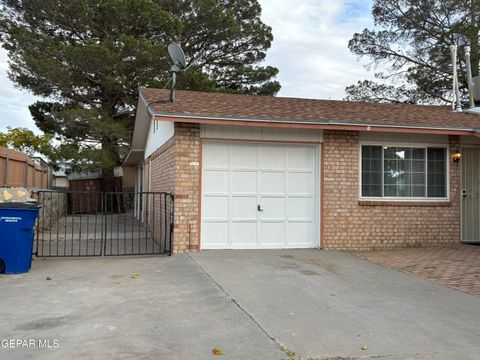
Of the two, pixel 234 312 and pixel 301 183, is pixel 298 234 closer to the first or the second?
pixel 301 183

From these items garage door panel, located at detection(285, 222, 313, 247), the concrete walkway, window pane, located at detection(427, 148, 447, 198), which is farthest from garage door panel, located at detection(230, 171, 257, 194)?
window pane, located at detection(427, 148, 447, 198)

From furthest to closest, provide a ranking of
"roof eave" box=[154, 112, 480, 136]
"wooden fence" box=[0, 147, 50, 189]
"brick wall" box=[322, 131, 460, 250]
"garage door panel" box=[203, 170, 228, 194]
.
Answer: "wooden fence" box=[0, 147, 50, 189] < "brick wall" box=[322, 131, 460, 250] < "garage door panel" box=[203, 170, 228, 194] < "roof eave" box=[154, 112, 480, 136]

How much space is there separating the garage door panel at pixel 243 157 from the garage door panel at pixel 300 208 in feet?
3.91

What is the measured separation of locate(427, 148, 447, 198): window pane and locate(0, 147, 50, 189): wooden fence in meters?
9.94

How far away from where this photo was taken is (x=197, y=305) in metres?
5.69

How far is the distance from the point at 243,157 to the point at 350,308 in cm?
502

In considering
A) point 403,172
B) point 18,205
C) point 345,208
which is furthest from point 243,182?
point 18,205

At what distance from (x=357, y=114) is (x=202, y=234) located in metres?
4.56

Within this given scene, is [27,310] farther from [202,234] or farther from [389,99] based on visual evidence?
[389,99]

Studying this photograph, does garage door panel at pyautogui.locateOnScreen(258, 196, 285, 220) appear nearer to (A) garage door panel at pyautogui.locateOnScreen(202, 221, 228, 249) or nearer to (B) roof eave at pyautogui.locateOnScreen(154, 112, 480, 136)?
(A) garage door panel at pyautogui.locateOnScreen(202, 221, 228, 249)

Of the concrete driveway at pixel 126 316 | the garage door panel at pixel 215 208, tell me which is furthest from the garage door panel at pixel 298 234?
the concrete driveway at pixel 126 316

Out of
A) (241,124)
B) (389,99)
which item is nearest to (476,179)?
(241,124)

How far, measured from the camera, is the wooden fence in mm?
10680

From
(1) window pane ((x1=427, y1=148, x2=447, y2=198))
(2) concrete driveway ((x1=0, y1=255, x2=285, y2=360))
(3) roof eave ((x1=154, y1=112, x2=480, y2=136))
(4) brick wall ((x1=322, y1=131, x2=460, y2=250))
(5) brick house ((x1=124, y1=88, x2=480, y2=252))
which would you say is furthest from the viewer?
(1) window pane ((x1=427, y1=148, x2=447, y2=198))
